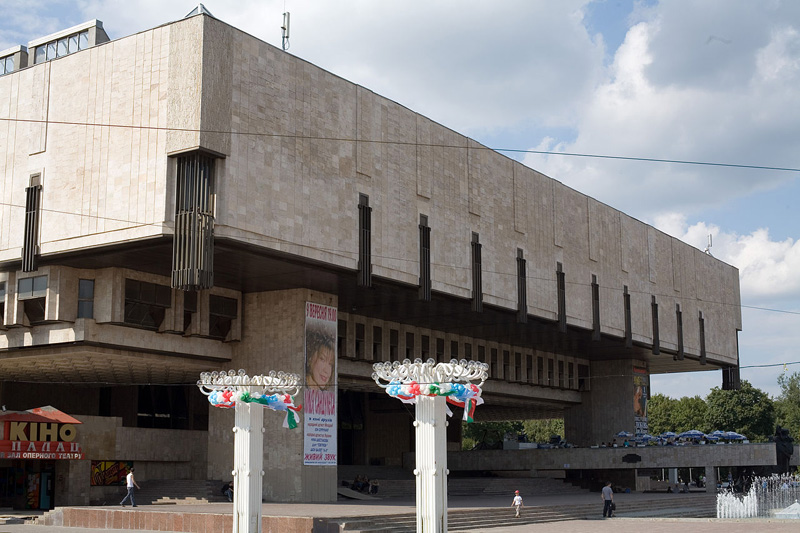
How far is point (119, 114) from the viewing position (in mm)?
33781

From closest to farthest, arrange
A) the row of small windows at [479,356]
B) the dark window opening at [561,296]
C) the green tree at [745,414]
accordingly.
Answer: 1. the row of small windows at [479,356]
2. the dark window opening at [561,296]
3. the green tree at [745,414]

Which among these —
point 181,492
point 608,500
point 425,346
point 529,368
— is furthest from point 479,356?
point 181,492

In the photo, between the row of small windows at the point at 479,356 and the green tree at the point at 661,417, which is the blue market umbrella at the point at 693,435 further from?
the green tree at the point at 661,417

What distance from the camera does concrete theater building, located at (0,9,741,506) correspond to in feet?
107

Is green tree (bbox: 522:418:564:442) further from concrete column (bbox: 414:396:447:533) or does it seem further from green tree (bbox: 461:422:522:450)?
concrete column (bbox: 414:396:447:533)

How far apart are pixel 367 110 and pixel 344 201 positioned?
13.5ft

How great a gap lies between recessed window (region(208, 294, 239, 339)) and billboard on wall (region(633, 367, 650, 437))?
33272mm

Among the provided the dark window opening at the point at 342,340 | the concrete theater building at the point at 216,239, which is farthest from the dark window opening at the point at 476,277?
the dark window opening at the point at 342,340

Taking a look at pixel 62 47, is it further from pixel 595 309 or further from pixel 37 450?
pixel 595 309

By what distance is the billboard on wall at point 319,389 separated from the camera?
3791cm

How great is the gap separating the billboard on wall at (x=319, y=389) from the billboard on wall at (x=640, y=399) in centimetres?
3062

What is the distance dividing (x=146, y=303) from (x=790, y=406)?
8347cm

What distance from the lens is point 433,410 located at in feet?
76.0

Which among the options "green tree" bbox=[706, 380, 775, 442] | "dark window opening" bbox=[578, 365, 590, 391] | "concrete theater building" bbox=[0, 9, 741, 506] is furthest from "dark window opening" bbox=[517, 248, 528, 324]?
"green tree" bbox=[706, 380, 775, 442]
